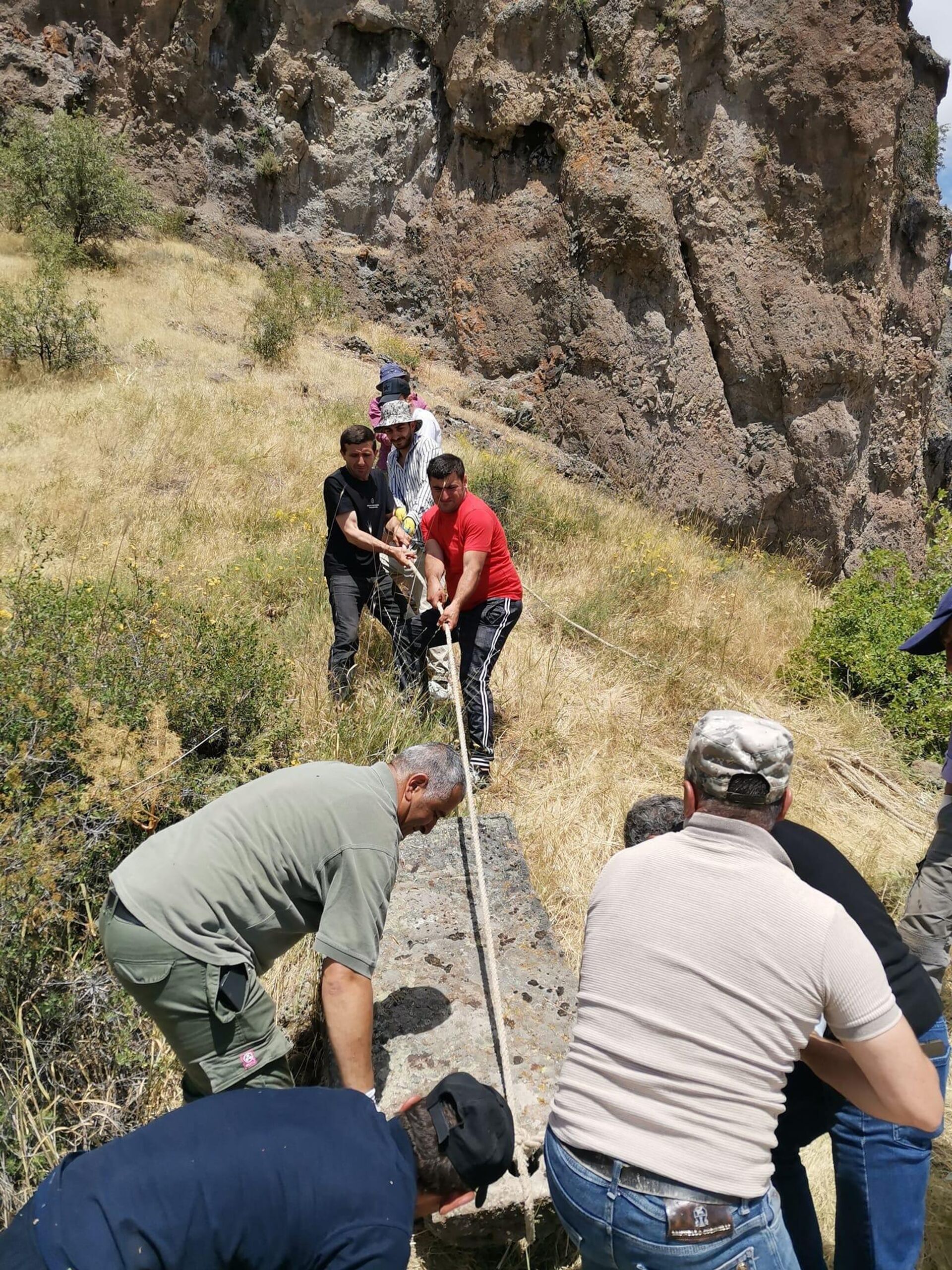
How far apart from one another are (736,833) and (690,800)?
0.14 meters

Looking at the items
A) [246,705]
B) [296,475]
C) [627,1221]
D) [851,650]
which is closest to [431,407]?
[296,475]

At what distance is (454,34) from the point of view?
Answer: 14586 millimetres

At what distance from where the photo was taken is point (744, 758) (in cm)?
172

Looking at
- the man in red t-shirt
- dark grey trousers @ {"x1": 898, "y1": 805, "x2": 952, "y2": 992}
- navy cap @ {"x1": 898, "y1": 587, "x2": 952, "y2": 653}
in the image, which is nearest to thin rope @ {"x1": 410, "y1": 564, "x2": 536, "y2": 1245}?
the man in red t-shirt

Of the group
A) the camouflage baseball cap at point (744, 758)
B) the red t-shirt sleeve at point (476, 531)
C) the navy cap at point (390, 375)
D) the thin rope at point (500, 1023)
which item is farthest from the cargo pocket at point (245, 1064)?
the navy cap at point (390, 375)

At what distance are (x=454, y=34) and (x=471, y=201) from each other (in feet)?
9.41

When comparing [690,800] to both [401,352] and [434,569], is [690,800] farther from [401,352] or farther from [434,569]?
[401,352]

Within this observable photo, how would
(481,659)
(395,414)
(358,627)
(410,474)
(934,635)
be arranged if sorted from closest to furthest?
(934,635), (481,659), (358,627), (395,414), (410,474)

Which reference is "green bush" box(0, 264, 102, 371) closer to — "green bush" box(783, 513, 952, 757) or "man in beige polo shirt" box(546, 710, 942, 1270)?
"green bush" box(783, 513, 952, 757)

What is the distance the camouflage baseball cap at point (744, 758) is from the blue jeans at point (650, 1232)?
0.71 m

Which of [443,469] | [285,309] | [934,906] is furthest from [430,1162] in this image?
[285,309]

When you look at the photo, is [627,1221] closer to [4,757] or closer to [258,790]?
[258,790]

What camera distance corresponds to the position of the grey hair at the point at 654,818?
7.85 ft

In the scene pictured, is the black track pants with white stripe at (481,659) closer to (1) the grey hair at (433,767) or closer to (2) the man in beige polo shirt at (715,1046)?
(1) the grey hair at (433,767)
